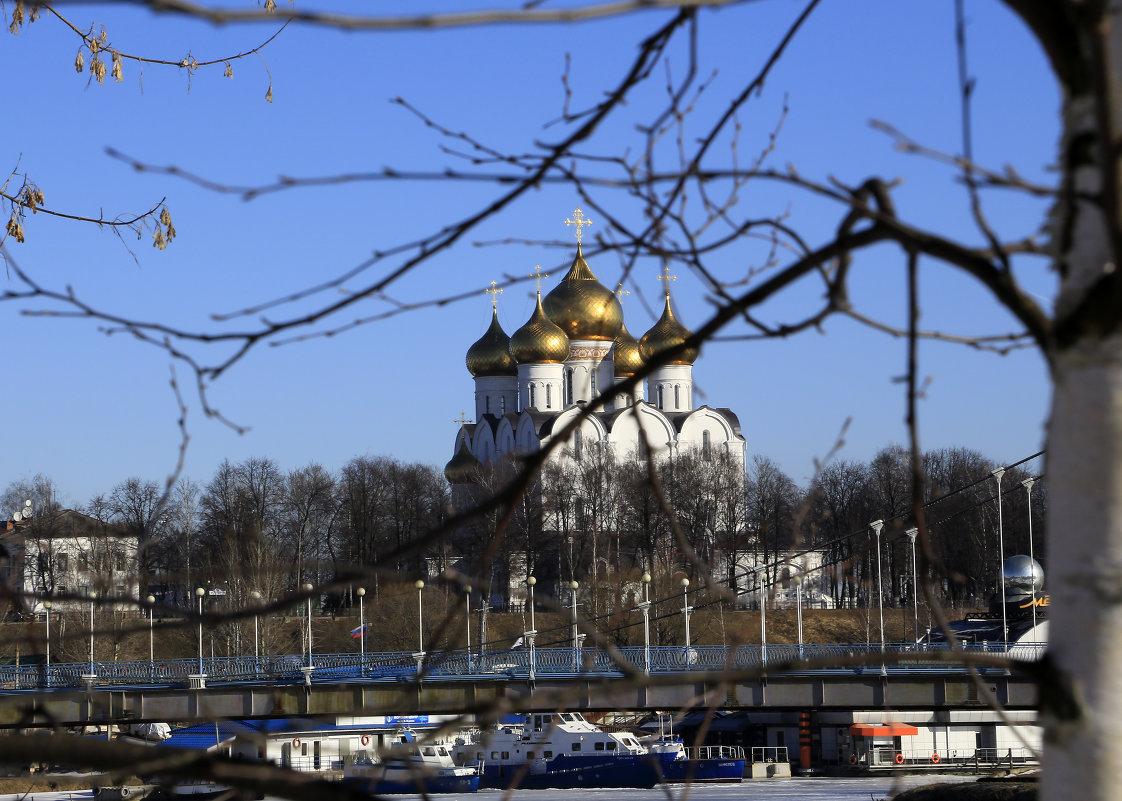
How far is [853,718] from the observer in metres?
35.2

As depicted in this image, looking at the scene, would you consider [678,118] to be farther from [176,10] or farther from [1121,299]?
[176,10]

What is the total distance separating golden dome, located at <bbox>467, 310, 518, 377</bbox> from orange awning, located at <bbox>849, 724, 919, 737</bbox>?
117 feet

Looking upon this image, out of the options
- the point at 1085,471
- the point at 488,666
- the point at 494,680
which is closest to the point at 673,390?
the point at 488,666

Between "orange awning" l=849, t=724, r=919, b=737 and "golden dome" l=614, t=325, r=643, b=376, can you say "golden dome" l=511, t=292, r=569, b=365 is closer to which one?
"golden dome" l=614, t=325, r=643, b=376

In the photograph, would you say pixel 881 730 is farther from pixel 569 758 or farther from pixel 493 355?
pixel 493 355

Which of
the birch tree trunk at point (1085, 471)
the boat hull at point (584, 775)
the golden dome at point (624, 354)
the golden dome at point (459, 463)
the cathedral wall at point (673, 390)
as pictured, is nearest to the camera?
the birch tree trunk at point (1085, 471)

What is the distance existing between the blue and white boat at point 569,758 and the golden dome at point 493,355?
3439 centimetres

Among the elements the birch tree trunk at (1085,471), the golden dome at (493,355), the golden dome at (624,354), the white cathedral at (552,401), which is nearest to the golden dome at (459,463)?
the white cathedral at (552,401)

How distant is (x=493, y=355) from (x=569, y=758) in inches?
1456

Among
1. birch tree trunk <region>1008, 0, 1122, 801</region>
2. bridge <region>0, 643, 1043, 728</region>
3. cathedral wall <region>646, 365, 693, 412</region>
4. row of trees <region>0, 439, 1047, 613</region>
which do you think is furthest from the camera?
cathedral wall <region>646, 365, 693, 412</region>

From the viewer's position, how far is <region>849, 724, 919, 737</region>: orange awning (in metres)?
33.4

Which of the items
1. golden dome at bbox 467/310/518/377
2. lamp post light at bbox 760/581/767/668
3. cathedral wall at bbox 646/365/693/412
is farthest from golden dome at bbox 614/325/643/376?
lamp post light at bbox 760/581/767/668

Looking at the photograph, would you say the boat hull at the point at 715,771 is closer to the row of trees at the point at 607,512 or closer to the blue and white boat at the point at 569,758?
the blue and white boat at the point at 569,758

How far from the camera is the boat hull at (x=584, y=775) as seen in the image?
30.2 m
